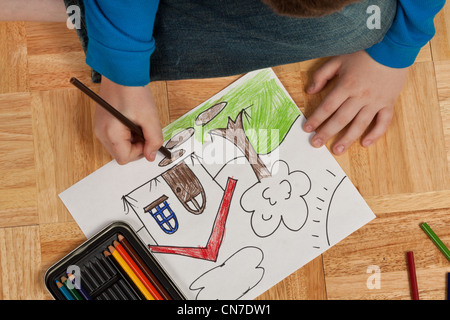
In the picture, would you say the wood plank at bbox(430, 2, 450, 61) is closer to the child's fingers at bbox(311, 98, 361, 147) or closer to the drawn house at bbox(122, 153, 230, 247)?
the child's fingers at bbox(311, 98, 361, 147)

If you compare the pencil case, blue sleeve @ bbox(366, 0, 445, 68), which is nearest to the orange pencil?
the pencil case

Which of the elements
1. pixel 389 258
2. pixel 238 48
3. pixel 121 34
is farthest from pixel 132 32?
pixel 389 258

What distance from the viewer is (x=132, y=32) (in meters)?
0.44

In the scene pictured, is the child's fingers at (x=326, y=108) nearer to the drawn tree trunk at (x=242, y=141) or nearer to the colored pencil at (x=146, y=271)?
the drawn tree trunk at (x=242, y=141)

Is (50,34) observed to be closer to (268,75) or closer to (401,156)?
(268,75)

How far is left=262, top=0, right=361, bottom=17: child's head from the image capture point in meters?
0.30

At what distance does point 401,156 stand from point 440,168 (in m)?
0.05

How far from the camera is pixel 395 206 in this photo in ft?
1.72

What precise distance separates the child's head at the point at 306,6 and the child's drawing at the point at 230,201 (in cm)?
23

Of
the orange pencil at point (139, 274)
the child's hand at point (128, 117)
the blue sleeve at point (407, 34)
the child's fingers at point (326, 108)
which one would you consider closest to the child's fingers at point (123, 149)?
the child's hand at point (128, 117)

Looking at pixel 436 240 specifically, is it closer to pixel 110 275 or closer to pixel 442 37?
pixel 442 37
